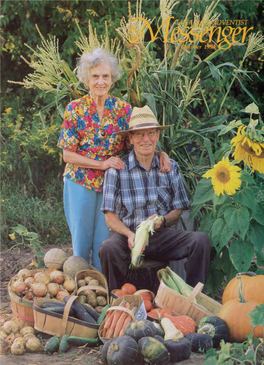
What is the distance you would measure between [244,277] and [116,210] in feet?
2.94

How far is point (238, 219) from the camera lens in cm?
315

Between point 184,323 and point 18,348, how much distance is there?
0.86m

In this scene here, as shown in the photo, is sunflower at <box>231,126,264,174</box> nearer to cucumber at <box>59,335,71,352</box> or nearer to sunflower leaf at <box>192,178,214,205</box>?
sunflower leaf at <box>192,178,214,205</box>

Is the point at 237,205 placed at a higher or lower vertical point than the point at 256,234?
higher

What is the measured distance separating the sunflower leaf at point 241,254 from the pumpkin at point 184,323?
468 mm

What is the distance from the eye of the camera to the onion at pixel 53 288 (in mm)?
3162

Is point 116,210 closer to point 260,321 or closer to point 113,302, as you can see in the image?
point 113,302

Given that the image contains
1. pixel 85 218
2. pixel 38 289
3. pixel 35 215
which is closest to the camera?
pixel 38 289

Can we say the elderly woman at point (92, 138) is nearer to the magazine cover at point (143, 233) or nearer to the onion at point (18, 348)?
the magazine cover at point (143, 233)

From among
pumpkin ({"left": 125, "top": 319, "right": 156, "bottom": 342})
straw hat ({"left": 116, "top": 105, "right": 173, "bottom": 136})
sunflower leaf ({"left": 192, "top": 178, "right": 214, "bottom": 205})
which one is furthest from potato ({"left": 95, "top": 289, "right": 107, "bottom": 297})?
straw hat ({"left": 116, "top": 105, "right": 173, "bottom": 136})

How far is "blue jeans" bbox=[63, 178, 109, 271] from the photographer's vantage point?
3646 millimetres

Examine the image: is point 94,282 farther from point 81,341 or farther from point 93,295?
point 81,341

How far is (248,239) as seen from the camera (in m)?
3.26

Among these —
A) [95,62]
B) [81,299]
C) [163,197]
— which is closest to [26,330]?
[81,299]
